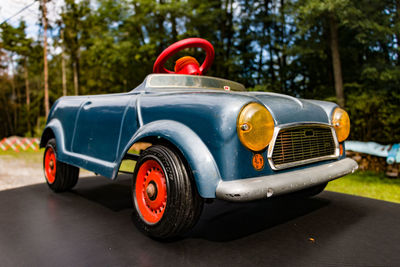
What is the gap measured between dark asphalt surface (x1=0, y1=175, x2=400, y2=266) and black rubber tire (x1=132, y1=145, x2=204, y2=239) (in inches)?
5.5

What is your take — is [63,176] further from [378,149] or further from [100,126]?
[378,149]

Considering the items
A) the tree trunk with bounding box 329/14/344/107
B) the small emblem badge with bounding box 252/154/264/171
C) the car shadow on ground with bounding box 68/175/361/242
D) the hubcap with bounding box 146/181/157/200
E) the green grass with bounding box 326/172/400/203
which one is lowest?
the green grass with bounding box 326/172/400/203

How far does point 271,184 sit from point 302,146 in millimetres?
573

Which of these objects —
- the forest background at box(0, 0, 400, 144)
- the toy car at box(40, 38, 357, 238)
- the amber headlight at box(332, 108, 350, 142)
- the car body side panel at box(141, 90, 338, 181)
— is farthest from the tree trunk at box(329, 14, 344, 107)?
the car body side panel at box(141, 90, 338, 181)

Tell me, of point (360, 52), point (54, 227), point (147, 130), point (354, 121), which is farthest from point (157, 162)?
point (360, 52)

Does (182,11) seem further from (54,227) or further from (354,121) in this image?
(54,227)

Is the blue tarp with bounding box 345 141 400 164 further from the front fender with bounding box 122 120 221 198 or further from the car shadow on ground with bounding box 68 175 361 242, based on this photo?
the front fender with bounding box 122 120 221 198

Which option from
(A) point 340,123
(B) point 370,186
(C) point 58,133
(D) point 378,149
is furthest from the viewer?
(D) point 378,149

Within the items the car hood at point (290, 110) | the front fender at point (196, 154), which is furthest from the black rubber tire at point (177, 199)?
the car hood at point (290, 110)

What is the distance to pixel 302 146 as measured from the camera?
219 centimetres

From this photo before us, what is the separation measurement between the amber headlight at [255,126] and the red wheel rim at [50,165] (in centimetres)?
285

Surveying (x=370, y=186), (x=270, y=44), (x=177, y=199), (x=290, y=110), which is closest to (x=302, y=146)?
(x=290, y=110)

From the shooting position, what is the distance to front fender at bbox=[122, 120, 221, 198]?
1.76m

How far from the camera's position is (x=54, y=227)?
7.95 feet
